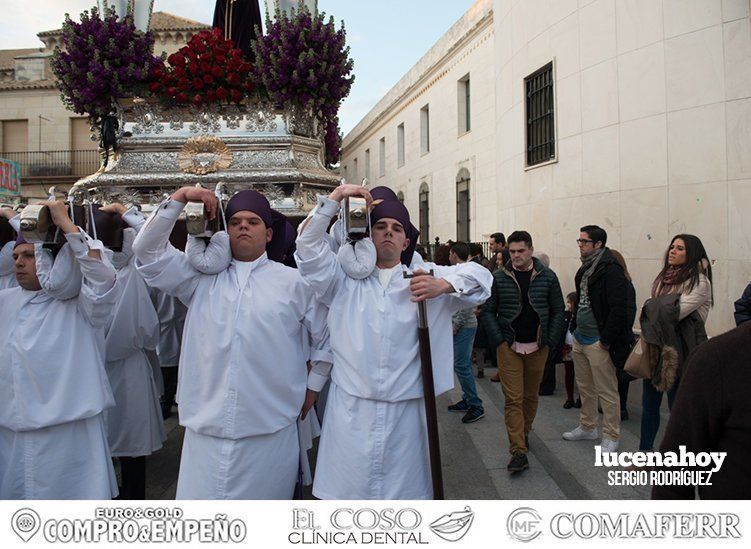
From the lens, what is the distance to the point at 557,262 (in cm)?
892

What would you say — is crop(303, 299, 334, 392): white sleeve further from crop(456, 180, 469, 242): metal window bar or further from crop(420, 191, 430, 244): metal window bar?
crop(420, 191, 430, 244): metal window bar

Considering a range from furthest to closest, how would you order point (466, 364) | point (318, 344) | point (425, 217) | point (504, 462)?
1. point (425, 217)
2. point (466, 364)
3. point (504, 462)
4. point (318, 344)

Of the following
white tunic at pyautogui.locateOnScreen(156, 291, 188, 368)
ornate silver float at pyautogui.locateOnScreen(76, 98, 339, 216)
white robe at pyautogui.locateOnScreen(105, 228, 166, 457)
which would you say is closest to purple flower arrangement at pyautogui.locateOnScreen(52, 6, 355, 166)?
ornate silver float at pyautogui.locateOnScreen(76, 98, 339, 216)

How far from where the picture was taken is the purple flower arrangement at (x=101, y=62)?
5.00 meters

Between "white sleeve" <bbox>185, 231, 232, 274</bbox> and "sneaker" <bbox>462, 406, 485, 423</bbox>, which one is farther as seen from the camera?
"sneaker" <bbox>462, 406, 485, 423</bbox>

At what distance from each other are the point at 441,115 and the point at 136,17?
46.4 ft

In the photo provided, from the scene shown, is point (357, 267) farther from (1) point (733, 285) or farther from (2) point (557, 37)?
(2) point (557, 37)

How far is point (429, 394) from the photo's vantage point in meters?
2.91

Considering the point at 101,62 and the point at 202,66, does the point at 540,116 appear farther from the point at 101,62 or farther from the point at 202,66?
the point at 101,62

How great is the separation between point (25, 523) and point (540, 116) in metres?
8.87

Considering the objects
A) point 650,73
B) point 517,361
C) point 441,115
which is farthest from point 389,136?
point 517,361

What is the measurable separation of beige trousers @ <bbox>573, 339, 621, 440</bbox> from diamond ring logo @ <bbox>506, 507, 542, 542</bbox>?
2.93 metres

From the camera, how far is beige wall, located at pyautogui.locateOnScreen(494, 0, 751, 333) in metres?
6.18

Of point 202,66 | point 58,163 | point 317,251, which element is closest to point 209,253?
point 317,251
